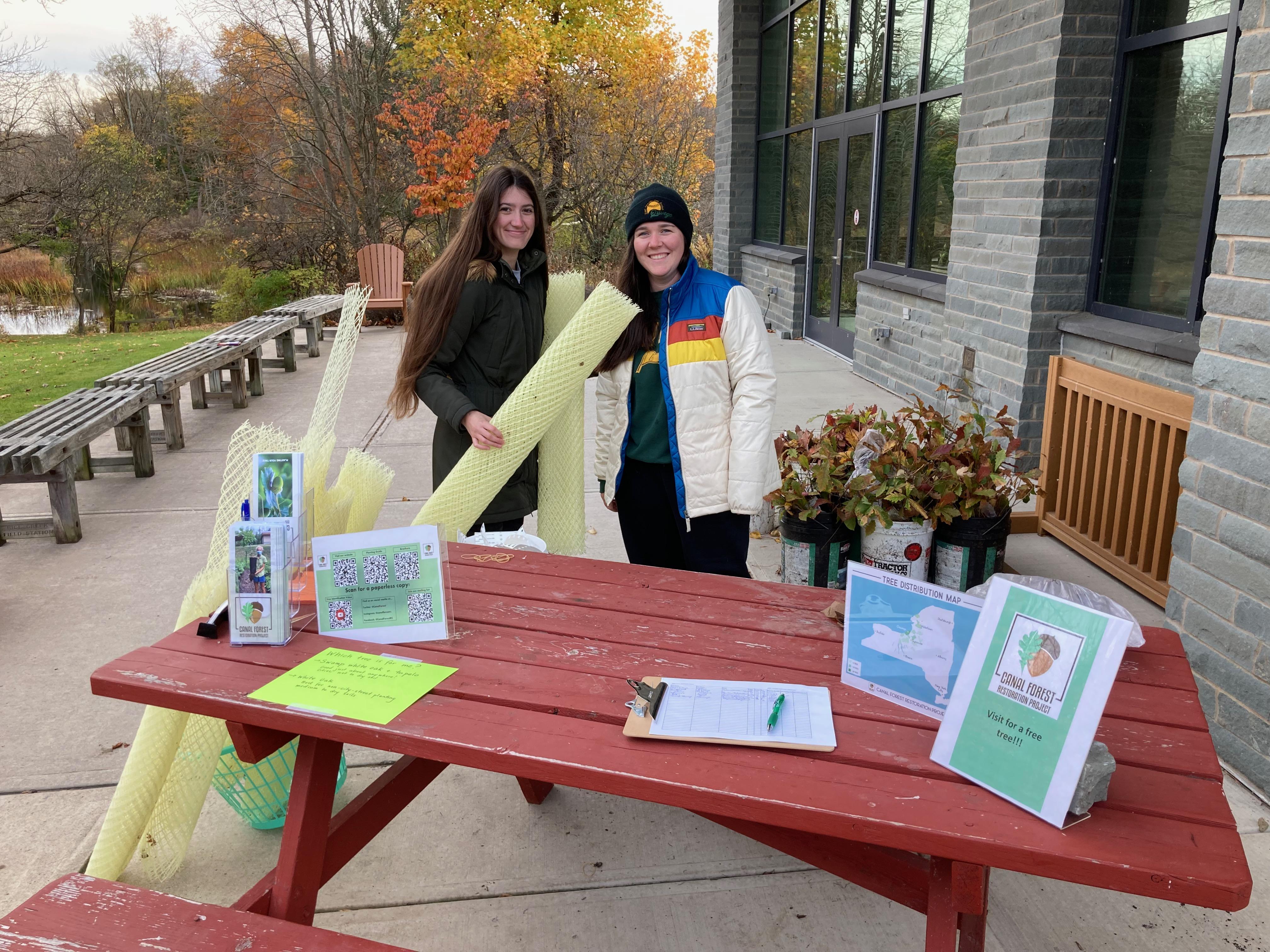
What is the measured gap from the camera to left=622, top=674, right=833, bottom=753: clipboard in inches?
56.7

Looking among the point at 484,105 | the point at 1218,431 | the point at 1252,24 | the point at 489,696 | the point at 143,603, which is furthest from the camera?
the point at 484,105

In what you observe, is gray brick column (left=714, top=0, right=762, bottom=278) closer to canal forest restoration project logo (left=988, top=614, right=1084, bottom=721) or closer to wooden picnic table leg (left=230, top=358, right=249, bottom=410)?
wooden picnic table leg (left=230, top=358, right=249, bottom=410)

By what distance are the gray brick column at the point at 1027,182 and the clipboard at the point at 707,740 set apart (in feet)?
11.6

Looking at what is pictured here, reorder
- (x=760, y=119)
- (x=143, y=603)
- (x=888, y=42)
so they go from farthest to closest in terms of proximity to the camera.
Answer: (x=760, y=119)
(x=888, y=42)
(x=143, y=603)

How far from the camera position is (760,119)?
1095 cm

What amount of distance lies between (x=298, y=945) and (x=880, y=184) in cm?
713

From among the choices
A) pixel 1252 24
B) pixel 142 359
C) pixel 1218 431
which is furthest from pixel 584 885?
pixel 142 359

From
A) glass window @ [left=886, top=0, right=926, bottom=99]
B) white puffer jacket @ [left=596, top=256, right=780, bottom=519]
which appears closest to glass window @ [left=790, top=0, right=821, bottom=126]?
glass window @ [left=886, top=0, right=926, bottom=99]

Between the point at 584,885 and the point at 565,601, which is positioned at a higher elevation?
the point at 565,601

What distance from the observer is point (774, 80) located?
10.6 m

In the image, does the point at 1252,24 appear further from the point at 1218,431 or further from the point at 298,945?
the point at 298,945

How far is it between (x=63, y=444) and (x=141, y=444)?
3.91 feet

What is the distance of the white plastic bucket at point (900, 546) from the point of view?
10.1 feet

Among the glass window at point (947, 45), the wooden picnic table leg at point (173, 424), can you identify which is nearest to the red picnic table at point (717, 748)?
the wooden picnic table leg at point (173, 424)
